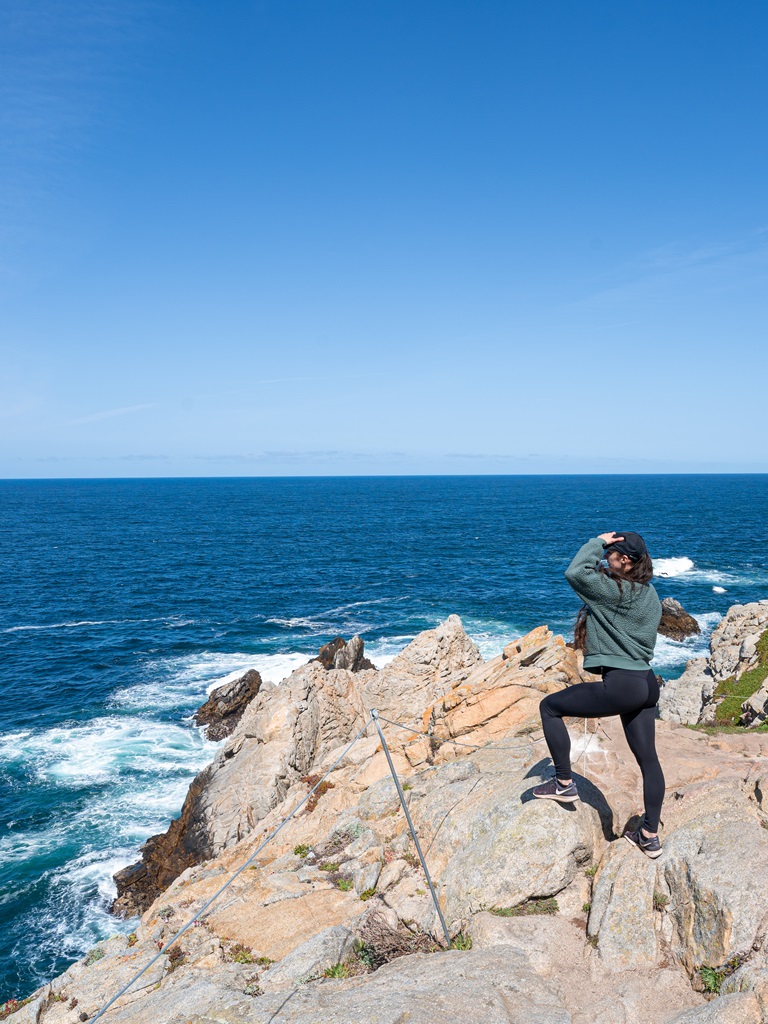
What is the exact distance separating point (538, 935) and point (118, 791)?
25069 millimetres

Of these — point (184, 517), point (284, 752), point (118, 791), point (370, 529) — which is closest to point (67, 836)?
point (118, 791)

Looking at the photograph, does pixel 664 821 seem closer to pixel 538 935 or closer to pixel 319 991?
pixel 538 935

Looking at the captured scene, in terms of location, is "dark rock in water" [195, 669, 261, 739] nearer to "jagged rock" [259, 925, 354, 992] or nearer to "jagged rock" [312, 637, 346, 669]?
"jagged rock" [312, 637, 346, 669]

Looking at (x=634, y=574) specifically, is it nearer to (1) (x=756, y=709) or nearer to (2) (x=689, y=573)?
(1) (x=756, y=709)

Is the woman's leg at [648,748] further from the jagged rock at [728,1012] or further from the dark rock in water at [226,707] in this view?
the dark rock in water at [226,707]

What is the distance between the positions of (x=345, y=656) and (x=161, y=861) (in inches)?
605

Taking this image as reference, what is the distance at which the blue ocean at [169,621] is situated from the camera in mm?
23344

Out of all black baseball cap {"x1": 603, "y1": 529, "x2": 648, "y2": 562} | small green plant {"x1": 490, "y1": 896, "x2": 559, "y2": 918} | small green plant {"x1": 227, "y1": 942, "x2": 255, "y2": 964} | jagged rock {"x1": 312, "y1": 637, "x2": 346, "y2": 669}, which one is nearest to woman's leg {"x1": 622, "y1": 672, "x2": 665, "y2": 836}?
black baseball cap {"x1": 603, "y1": 529, "x2": 648, "y2": 562}

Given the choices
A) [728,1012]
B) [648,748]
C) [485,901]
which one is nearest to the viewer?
[728,1012]

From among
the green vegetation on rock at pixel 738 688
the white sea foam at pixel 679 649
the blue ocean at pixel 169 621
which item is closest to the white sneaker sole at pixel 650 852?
the green vegetation on rock at pixel 738 688

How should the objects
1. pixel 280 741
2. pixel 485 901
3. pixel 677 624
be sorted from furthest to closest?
pixel 677 624, pixel 280 741, pixel 485 901

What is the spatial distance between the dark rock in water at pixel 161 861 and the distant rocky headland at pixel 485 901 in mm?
6115

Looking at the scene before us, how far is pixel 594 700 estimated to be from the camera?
735 cm

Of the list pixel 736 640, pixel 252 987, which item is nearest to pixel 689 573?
pixel 736 640
